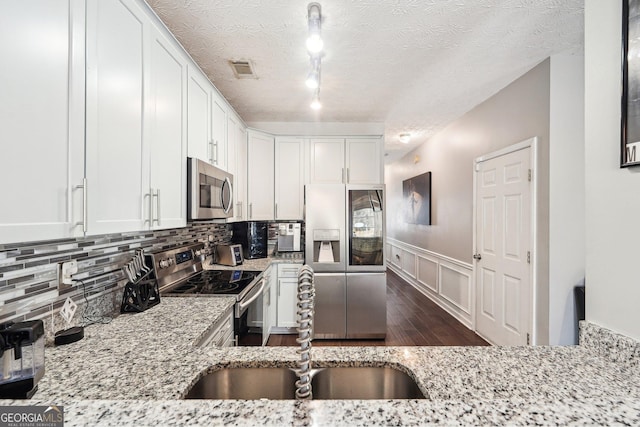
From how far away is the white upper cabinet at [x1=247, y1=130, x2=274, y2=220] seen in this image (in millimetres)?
3312

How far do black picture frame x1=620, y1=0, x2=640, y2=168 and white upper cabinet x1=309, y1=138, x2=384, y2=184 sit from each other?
2.65m

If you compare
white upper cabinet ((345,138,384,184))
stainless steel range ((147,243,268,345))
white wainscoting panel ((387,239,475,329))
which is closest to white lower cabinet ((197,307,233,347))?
stainless steel range ((147,243,268,345))

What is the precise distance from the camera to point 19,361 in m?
0.80

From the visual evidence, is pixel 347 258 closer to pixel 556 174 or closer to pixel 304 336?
pixel 556 174

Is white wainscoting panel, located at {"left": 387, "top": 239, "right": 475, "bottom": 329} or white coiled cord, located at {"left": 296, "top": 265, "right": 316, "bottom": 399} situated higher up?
white coiled cord, located at {"left": 296, "top": 265, "right": 316, "bottom": 399}

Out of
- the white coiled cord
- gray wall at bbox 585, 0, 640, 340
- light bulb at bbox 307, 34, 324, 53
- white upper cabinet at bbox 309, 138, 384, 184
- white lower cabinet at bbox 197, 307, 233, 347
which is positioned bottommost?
white lower cabinet at bbox 197, 307, 233, 347

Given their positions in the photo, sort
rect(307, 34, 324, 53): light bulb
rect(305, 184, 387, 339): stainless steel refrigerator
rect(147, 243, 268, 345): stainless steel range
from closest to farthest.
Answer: rect(307, 34, 324, 53): light bulb → rect(147, 243, 268, 345): stainless steel range → rect(305, 184, 387, 339): stainless steel refrigerator

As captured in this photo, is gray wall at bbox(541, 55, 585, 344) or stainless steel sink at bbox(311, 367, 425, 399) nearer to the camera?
stainless steel sink at bbox(311, 367, 425, 399)

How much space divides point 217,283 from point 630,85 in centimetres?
235

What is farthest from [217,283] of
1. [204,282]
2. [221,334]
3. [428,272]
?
[428,272]

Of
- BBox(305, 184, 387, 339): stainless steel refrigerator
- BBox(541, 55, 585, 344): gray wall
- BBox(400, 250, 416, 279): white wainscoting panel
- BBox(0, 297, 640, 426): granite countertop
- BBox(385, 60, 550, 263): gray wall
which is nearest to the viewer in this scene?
BBox(0, 297, 640, 426): granite countertop

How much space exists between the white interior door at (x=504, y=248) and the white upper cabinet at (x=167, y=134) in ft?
8.95

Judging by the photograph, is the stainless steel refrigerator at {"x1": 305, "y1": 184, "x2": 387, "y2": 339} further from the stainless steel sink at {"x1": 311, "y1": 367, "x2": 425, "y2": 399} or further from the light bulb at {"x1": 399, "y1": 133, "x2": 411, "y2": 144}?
the stainless steel sink at {"x1": 311, "y1": 367, "x2": 425, "y2": 399}

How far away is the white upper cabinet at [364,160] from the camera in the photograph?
352 centimetres
